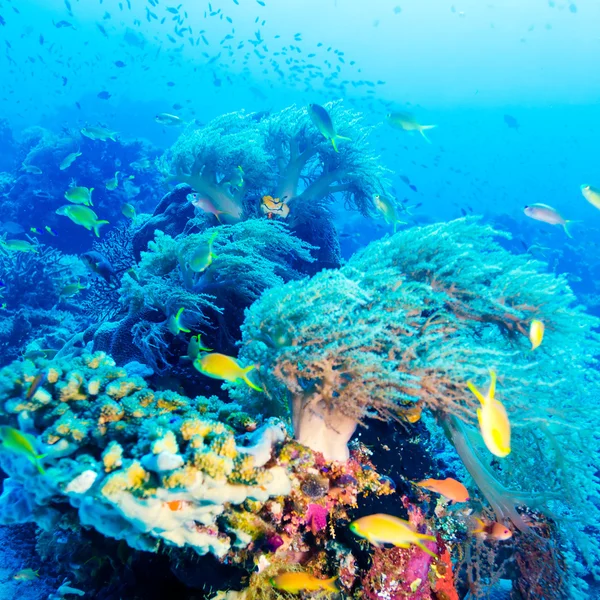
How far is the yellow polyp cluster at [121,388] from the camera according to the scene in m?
2.58

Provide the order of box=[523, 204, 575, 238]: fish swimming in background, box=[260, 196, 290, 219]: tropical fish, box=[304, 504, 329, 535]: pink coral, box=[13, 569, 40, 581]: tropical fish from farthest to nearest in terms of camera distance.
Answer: box=[523, 204, 575, 238]: fish swimming in background → box=[260, 196, 290, 219]: tropical fish → box=[13, 569, 40, 581]: tropical fish → box=[304, 504, 329, 535]: pink coral

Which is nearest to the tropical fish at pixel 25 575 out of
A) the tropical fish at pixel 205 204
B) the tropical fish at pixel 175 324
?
the tropical fish at pixel 175 324

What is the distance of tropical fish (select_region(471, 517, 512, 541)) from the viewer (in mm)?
2777

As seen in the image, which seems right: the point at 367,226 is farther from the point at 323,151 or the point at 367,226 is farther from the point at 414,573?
the point at 414,573

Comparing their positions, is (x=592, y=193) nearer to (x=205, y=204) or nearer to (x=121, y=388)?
(x=205, y=204)

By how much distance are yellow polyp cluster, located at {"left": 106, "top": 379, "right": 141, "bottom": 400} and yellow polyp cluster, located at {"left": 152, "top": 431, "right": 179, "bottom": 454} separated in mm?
810

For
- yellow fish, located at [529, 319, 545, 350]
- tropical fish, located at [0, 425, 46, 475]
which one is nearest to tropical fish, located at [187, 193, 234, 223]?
tropical fish, located at [0, 425, 46, 475]

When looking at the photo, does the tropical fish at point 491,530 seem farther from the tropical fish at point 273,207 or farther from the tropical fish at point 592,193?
the tropical fish at point 592,193

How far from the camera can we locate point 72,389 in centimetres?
253

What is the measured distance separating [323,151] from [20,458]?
635cm

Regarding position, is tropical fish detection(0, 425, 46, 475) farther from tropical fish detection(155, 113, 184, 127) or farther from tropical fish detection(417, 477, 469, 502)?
tropical fish detection(155, 113, 184, 127)

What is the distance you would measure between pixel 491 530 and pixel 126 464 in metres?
2.77

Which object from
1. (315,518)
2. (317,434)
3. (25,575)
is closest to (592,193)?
(317,434)

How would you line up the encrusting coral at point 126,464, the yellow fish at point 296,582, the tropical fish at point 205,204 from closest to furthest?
the encrusting coral at point 126,464
the yellow fish at point 296,582
the tropical fish at point 205,204
